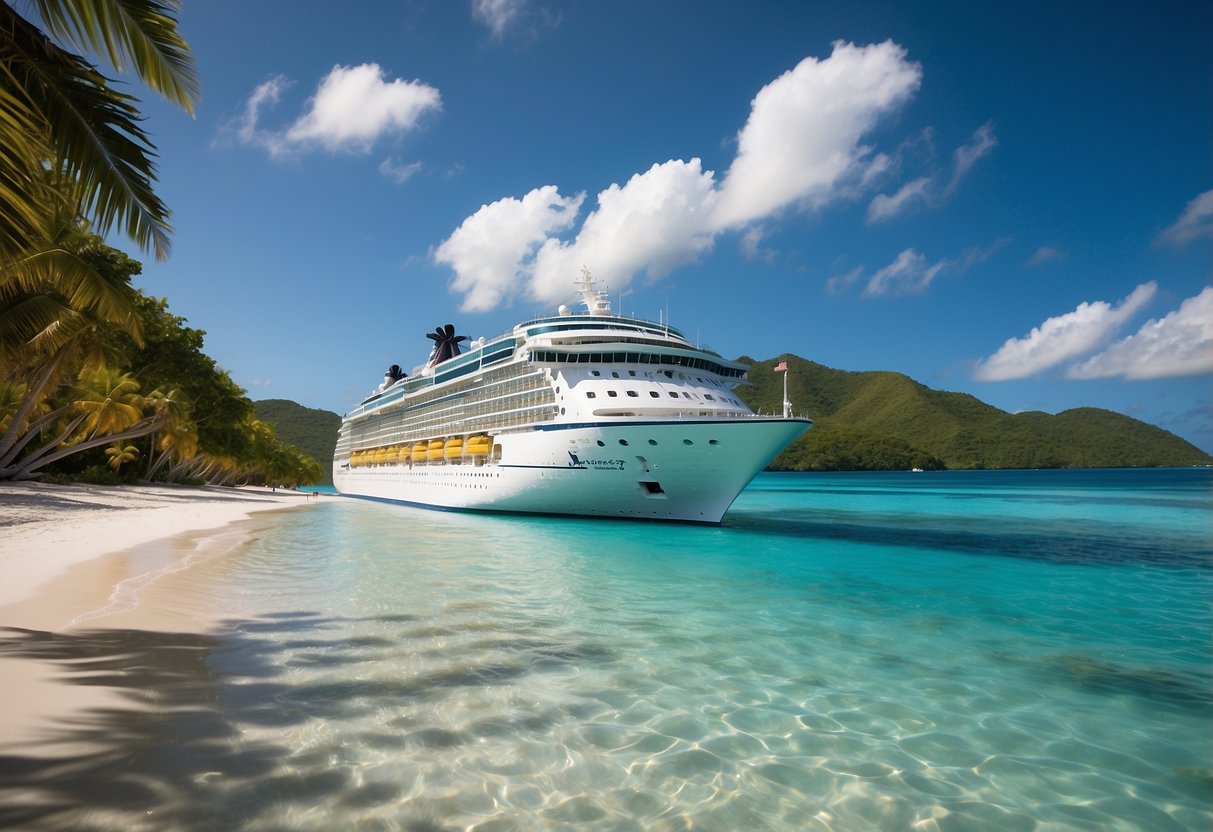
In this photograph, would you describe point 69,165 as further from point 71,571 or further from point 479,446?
point 479,446

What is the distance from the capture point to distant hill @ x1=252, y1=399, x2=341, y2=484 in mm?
153250

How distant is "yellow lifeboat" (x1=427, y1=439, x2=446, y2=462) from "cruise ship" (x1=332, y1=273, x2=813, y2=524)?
1.01 m

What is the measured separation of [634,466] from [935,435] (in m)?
161

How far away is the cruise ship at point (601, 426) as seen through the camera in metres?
19.9

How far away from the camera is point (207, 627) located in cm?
716

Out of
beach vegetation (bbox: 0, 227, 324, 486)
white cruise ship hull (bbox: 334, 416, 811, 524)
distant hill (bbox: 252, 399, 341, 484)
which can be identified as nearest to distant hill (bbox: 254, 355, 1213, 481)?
distant hill (bbox: 252, 399, 341, 484)

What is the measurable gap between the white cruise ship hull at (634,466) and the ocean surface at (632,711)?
828 centimetres

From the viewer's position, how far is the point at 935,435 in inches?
6206

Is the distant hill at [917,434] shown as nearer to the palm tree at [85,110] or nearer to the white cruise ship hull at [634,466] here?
the white cruise ship hull at [634,466]

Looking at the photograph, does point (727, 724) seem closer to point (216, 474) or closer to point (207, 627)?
point (207, 627)

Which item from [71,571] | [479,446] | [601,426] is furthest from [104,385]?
[601,426]

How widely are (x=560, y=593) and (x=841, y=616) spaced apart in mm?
4467

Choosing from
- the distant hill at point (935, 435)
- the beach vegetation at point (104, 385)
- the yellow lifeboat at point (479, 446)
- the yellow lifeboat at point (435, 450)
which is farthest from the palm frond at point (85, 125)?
the distant hill at point (935, 435)

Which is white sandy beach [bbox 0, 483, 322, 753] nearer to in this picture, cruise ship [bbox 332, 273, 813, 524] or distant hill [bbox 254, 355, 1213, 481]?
cruise ship [bbox 332, 273, 813, 524]
